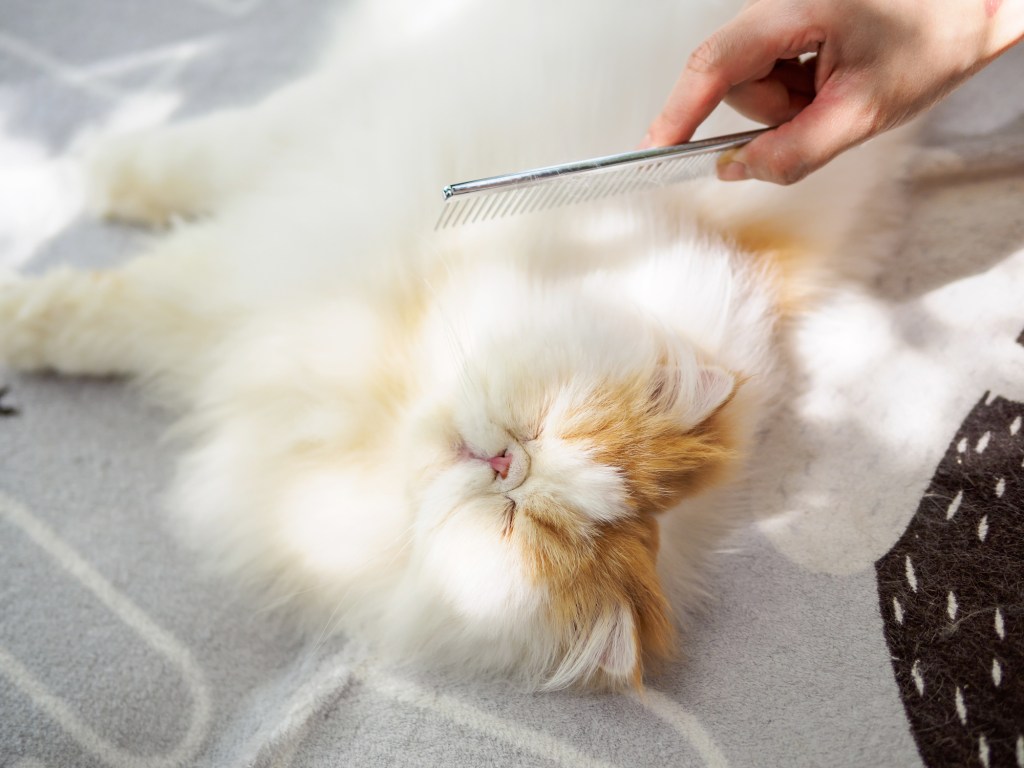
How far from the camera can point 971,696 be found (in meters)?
0.85

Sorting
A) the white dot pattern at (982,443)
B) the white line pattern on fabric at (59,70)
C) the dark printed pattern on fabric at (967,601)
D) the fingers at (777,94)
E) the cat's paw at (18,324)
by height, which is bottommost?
the dark printed pattern on fabric at (967,601)

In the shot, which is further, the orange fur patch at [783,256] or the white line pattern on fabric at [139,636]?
the orange fur patch at [783,256]

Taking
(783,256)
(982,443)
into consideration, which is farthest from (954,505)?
(783,256)

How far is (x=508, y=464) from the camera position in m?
0.87

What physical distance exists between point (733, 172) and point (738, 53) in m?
0.15

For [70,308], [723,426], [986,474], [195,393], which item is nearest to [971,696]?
[986,474]

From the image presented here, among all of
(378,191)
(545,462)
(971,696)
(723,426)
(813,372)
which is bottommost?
(971,696)

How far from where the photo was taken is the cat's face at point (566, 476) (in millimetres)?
851

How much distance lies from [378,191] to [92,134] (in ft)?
3.12

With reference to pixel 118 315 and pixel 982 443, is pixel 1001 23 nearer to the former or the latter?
pixel 982 443

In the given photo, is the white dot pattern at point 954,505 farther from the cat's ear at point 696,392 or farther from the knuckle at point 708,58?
the knuckle at point 708,58

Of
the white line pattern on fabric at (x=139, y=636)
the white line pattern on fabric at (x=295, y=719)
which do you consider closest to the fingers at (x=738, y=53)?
the white line pattern on fabric at (x=295, y=719)

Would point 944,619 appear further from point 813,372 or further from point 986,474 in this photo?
point 813,372

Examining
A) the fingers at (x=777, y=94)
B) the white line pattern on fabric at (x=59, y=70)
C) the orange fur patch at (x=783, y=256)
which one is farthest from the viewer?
the white line pattern on fabric at (x=59, y=70)
